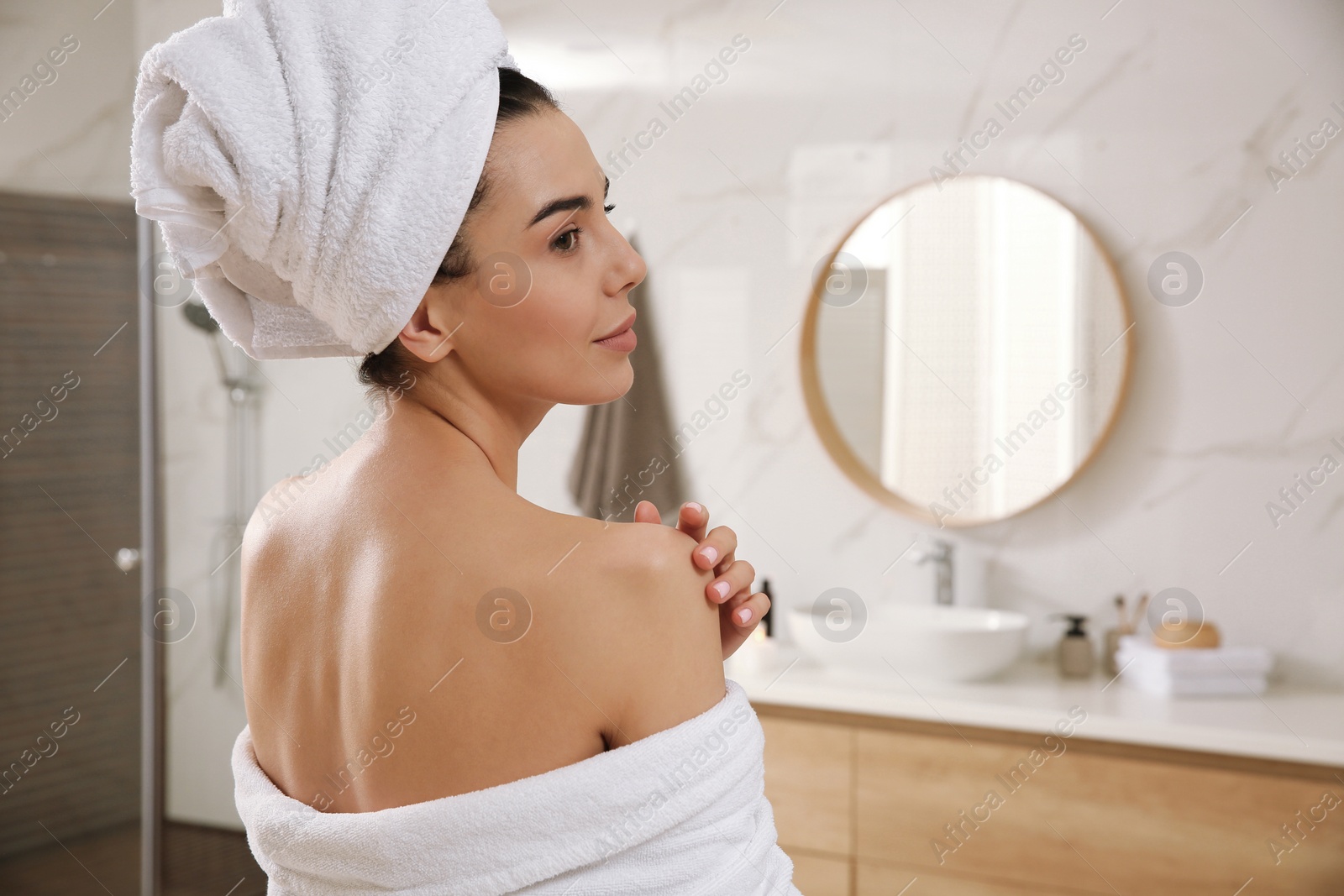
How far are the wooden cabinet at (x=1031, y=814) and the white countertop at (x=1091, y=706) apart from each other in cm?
3

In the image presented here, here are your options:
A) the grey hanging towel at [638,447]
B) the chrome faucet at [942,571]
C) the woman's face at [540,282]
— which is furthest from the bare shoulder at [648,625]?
the grey hanging towel at [638,447]

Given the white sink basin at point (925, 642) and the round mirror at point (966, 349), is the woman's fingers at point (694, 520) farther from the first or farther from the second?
the round mirror at point (966, 349)

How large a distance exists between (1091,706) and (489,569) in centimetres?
162

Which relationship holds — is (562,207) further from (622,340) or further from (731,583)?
(731,583)

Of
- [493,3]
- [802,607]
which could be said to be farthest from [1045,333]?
[493,3]

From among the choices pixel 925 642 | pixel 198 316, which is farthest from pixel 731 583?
pixel 198 316

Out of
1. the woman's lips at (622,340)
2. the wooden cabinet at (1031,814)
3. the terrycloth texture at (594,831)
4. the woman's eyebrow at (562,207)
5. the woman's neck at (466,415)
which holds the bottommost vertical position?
the wooden cabinet at (1031,814)

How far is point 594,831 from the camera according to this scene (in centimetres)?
64

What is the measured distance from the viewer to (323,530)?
75 centimetres

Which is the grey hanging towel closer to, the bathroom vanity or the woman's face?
the bathroom vanity

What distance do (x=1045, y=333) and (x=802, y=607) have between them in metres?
0.85

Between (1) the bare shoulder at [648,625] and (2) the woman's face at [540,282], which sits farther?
(2) the woman's face at [540,282]

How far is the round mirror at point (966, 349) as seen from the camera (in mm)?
2232

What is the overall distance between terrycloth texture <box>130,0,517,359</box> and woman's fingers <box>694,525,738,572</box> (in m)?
0.28
